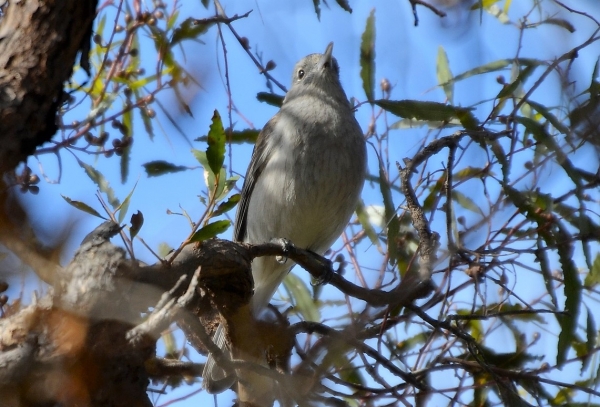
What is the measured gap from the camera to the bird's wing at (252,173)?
3.54 meters

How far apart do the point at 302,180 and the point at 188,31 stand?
870mm

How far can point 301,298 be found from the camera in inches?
125

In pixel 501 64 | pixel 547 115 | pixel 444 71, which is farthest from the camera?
pixel 444 71

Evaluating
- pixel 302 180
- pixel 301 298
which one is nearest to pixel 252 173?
pixel 302 180

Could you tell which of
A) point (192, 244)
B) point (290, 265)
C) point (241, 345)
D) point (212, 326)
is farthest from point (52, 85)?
point (290, 265)

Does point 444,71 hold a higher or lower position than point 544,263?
higher

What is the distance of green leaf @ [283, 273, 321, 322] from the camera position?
3.00 metres

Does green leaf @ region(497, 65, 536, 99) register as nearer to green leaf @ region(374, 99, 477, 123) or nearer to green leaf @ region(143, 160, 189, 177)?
green leaf @ region(374, 99, 477, 123)

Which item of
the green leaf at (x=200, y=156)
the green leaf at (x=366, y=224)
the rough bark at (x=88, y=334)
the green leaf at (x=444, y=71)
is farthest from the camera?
the green leaf at (x=444, y=71)

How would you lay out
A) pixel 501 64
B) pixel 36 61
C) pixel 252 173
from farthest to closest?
pixel 252 173, pixel 501 64, pixel 36 61

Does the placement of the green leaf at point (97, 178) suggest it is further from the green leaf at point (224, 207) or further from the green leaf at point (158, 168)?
the green leaf at point (224, 207)

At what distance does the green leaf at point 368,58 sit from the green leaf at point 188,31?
647 millimetres

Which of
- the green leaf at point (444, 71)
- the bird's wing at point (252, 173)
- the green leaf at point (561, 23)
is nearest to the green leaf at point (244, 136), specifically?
the bird's wing at point (252, 173)

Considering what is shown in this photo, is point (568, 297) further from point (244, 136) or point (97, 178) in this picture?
point (97, 178)
